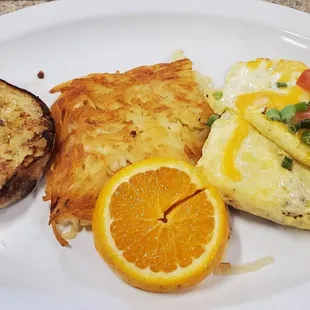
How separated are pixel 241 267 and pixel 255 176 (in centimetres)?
42

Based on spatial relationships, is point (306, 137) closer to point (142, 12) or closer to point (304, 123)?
point (304, 123)

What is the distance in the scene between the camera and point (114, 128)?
8.79 ft

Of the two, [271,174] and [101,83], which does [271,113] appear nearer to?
[271,174]

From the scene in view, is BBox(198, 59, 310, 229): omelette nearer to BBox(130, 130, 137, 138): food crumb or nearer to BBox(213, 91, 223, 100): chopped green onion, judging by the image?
BBox(213, 91, 223, 100): chopped green onion

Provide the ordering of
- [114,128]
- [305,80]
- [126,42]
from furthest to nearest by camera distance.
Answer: [126,42] < [114,128] < [305,80]

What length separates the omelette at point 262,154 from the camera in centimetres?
232

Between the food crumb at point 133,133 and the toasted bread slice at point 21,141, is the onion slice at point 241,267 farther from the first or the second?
the toasted bread slice at point 21,141

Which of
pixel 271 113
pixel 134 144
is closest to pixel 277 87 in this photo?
pixel 271 113

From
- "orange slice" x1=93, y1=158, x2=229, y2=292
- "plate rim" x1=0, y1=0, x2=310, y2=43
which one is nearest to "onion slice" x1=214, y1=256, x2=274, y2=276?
"orange slice" x1=93, y1=158, x2=229, y2=292

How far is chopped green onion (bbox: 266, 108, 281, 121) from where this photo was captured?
2.44 metres

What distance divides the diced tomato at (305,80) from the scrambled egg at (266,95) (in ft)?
0.07

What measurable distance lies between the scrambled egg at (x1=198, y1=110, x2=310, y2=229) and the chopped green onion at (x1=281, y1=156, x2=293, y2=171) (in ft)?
0.05

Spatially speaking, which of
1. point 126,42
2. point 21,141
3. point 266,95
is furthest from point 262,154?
point 126,42

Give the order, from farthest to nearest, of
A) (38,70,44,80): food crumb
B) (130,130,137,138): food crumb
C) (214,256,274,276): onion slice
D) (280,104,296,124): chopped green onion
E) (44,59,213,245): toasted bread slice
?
(38,70,44,80): food crumb < (130,130,137,138): food crumb < (44,59,213,245): toasted bread slice < (280,104,296,124): chopped green onion < (214,256,274,276): onion slice
